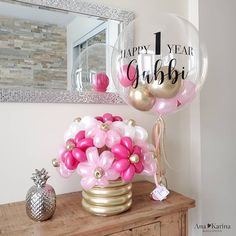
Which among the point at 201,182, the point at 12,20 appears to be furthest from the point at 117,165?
the point at 201,182

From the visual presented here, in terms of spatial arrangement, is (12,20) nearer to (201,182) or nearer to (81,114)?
(81,114)

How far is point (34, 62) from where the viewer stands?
0.95 metres

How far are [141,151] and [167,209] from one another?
24cm

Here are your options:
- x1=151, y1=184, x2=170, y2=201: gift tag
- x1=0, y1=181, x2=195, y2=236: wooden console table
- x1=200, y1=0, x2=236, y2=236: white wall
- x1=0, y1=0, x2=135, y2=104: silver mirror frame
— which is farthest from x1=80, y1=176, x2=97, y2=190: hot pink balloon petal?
x1=200, y1=0, x2=236, y2=236: white wall

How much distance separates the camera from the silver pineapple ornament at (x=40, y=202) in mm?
710

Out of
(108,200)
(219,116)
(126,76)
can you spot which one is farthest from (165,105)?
(219,116)

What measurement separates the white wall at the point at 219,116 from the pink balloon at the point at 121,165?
0.79m

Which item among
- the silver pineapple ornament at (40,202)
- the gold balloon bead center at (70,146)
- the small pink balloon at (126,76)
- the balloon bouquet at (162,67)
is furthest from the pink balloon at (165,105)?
the silver pineapple ornament at (40,202)

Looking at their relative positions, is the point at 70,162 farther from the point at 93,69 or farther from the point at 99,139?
the point at 93,69

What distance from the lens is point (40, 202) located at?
713 mm

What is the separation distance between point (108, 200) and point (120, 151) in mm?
176

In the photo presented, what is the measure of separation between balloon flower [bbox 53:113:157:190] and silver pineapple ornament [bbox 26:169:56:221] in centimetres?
8

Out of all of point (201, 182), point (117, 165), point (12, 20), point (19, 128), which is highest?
point (12, 20)

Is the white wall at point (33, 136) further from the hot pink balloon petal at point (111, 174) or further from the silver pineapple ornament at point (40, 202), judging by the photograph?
the hot pink balloon petal at point (111, 174)
